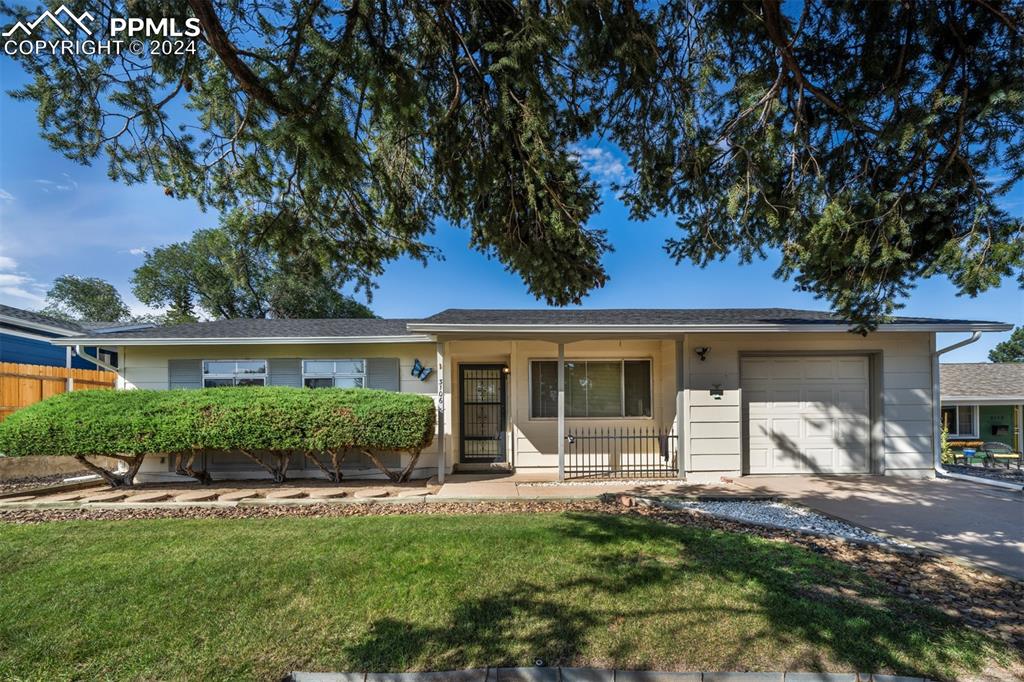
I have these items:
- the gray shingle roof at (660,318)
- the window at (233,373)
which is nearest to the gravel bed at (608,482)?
the gray shingle roof at (660,318)

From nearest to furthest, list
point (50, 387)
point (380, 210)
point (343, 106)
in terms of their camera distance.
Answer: point (343, 106) → point (380, 210) → point (50, 387)

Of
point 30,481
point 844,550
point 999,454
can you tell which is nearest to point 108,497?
point 30,481

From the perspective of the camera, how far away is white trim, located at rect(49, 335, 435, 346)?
8164mm

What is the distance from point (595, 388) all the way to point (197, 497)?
7.23 metres

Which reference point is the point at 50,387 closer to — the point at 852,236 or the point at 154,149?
the point at 154,149

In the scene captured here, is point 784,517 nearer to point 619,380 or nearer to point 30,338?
point 619,380

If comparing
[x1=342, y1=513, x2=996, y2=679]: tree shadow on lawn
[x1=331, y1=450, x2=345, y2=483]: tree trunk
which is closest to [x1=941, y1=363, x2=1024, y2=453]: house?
[x1=342, y1=513, x2=996, y2=679]: tree shadow on lawn

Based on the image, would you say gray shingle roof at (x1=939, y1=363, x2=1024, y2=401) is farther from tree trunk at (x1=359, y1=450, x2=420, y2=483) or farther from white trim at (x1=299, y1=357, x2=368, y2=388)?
white trim at (x1=299, y1=357, x2=368, y2=388)

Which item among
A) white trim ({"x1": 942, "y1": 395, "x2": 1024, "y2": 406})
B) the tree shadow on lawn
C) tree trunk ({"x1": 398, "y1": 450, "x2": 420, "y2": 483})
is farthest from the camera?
white trim ({"x1": 942, "y1": 395, "x2": 1024, "y2": 406})

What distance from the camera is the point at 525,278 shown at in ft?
16.2

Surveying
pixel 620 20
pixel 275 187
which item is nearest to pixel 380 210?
pixel 275 187

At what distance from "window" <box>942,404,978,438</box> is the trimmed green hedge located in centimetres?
2148

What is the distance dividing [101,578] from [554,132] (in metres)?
5.76

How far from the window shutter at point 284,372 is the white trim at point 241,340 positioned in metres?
0.52
